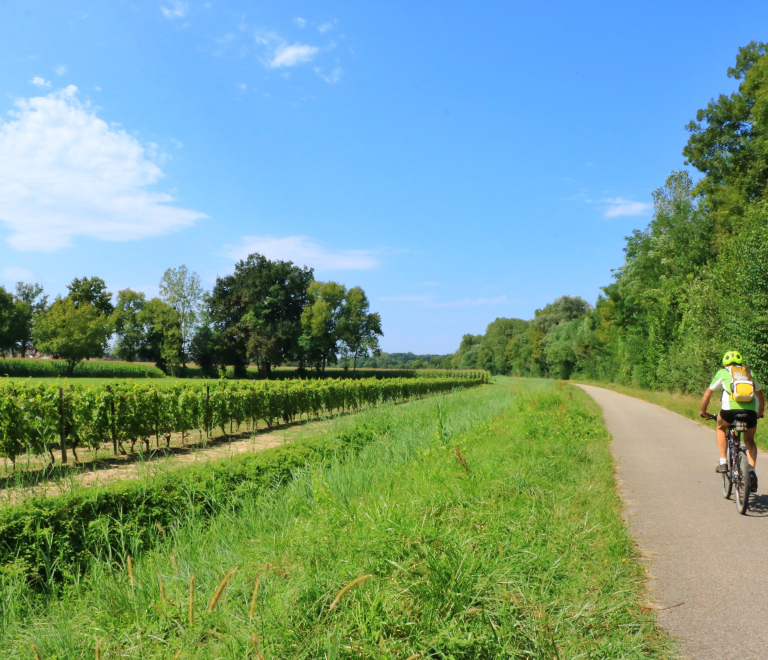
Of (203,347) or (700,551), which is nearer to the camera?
(700,551)

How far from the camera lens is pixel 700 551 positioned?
4918 millimetres

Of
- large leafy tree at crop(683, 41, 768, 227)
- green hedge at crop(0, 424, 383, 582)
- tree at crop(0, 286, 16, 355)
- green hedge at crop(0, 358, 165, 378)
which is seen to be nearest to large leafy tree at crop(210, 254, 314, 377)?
green hedge at crop(0, 358, 165, 378)

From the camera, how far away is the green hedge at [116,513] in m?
5.05

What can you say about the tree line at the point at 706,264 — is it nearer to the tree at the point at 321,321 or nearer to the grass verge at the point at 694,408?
the grass verge at the point at 694,408

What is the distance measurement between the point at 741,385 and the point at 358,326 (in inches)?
2395

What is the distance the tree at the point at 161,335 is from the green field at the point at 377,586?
62311mm

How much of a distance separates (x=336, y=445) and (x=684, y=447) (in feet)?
25.9

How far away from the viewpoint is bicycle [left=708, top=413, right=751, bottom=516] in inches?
243

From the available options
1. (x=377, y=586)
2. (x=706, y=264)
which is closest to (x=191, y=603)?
(x=377, y=586)

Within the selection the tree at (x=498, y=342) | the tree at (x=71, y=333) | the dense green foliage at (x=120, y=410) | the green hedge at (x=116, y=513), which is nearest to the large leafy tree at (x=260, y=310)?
the tree at (x=71, y=333)

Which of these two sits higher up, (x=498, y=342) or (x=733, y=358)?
(x=498, y=342)

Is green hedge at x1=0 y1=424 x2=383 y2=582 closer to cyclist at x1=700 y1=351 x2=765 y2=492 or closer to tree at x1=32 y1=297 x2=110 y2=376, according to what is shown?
cyclist at x1=700 y1=351 x2=765 y2=492

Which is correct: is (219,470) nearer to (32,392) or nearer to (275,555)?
(275,555)

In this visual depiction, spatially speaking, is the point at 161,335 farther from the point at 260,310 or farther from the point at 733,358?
the point at 733,358
